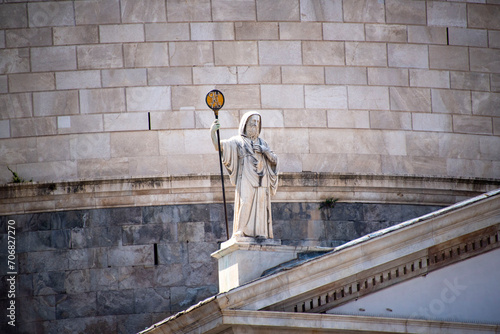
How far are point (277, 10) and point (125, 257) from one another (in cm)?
678

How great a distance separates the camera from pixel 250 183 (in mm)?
25562

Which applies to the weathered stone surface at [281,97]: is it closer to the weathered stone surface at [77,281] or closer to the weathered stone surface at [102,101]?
the weathered stone surface at [102,101]

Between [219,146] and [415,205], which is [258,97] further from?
[219,146]

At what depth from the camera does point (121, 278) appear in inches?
1194

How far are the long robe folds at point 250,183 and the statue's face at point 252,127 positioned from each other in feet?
0.30

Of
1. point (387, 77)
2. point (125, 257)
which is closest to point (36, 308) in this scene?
point (125, 257)

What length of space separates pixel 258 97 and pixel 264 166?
650 centimetres

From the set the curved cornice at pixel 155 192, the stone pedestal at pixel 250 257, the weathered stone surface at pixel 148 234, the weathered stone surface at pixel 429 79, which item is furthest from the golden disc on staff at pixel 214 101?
the weathered stone surface at pixel 429 79

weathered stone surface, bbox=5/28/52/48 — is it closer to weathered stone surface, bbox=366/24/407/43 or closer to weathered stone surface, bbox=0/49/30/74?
weathered stone surface, bbox=0/49/30/74

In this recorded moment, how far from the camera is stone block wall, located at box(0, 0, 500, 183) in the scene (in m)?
31.7

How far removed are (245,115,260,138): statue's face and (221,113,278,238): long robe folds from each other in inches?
3.6

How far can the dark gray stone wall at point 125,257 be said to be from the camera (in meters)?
30.1

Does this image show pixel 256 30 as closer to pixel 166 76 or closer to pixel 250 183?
pixel 166 76

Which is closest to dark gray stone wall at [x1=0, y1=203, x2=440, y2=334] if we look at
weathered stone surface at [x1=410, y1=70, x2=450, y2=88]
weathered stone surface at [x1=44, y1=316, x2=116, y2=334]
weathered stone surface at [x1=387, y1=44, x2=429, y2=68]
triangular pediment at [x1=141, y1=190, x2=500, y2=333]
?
weathered stone surface at [x1=44, y1=316, x2=116, y2=334]
